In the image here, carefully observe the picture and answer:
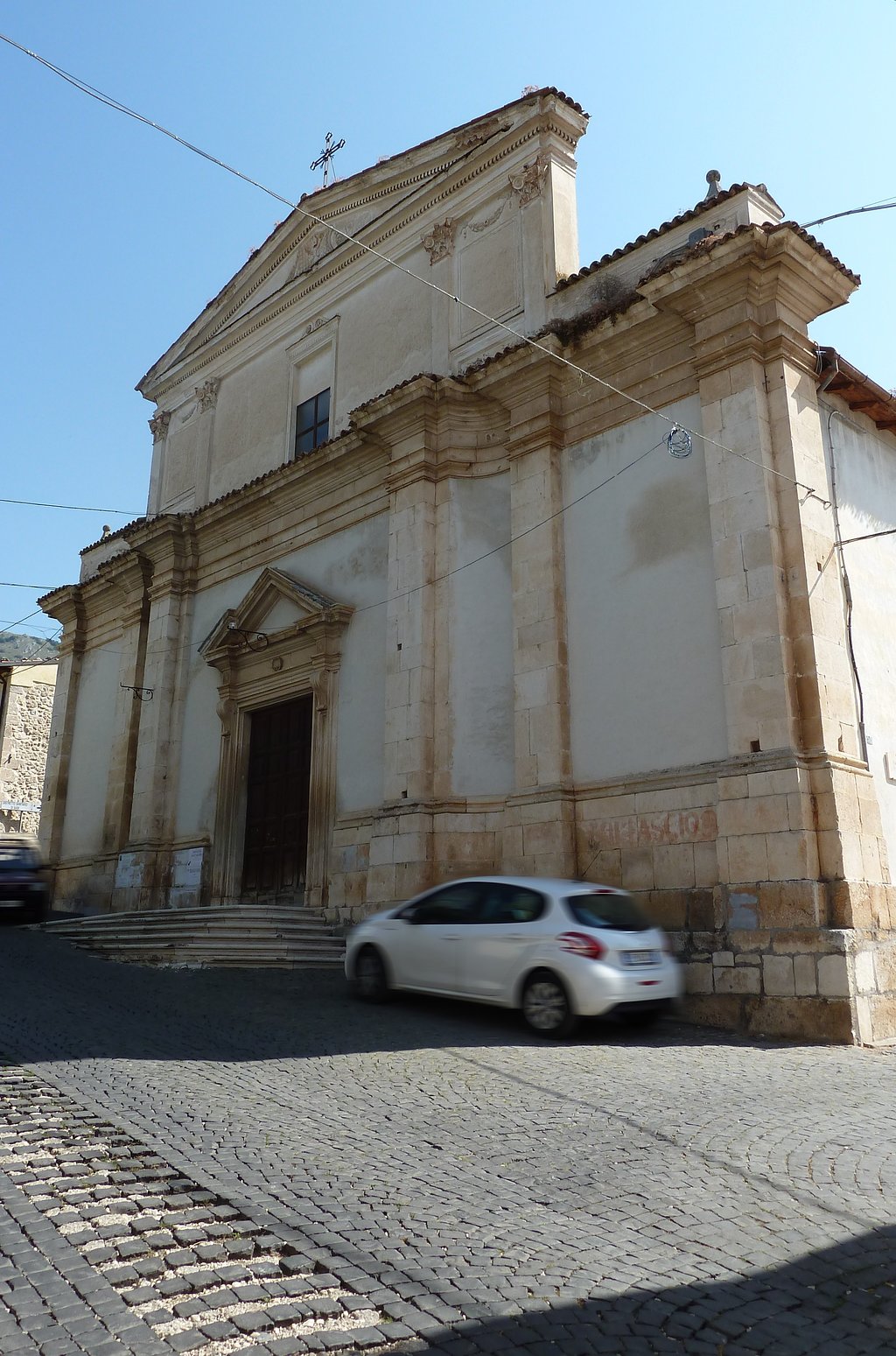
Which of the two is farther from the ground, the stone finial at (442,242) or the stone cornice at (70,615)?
the stone finial at (442,242)

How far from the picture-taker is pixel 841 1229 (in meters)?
4.12

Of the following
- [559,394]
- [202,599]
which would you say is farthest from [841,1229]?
[202,599]

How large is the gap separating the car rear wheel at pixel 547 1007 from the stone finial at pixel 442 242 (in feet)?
39.3

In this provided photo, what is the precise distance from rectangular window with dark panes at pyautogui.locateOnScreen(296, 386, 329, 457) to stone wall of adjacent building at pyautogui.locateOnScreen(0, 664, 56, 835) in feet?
47.6

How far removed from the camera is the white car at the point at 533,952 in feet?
27.4

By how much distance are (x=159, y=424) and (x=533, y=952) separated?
1772 centimetres

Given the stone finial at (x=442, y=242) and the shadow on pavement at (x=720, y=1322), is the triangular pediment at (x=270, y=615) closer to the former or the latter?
the stone finial at (x=442, y=242)

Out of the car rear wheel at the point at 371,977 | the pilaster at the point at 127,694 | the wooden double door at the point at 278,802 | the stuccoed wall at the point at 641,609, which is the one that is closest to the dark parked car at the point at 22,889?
the pilaster at the point at 127,694

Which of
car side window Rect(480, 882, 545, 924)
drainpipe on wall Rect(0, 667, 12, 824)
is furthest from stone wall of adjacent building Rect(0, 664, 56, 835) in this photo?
car side window Rect(480, 882, 545, 924)

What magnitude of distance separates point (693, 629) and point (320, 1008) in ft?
18.7

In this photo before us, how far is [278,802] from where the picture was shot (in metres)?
16.5

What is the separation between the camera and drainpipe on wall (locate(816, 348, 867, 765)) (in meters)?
10.7

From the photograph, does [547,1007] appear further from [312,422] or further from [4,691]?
[4,691]

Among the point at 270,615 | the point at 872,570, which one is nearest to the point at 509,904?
the point at 872,570
